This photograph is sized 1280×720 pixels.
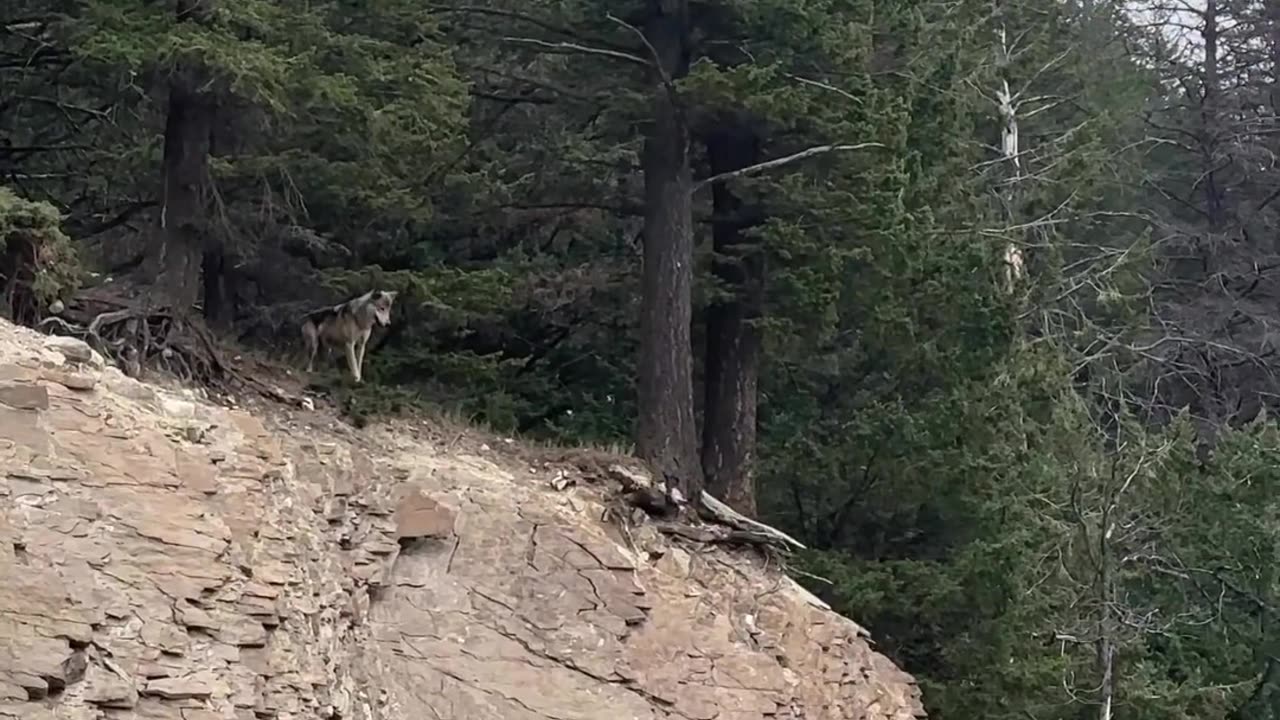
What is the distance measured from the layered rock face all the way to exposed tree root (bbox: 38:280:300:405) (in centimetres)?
57

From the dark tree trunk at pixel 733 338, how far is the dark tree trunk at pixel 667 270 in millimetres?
1075

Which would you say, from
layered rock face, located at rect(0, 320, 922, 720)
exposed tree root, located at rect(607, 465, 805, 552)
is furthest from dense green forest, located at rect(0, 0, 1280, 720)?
layered rock face, located at rect(0, 320, 922, 720)

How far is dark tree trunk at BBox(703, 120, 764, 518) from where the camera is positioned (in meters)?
15.9

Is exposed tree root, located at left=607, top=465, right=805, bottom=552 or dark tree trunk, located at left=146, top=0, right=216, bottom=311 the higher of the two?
dark tree trunk, located at left=146, top=0, right=216, bottom=311

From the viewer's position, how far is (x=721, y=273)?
1642 centimetres

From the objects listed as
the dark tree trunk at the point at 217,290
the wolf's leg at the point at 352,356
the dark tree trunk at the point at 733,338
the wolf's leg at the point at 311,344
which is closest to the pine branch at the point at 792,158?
the dark tree trunk at the point at 733,338

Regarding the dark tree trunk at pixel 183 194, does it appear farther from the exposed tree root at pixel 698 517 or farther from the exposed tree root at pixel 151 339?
the exposed tree root at pixel 698 517

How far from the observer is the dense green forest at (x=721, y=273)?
13.0 metres

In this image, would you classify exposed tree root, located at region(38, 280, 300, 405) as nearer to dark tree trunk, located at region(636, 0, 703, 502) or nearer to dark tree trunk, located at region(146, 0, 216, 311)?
dark tree trunk, located at region(146, 0, 216, 311)

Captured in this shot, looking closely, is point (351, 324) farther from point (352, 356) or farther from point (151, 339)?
point (151, 339)

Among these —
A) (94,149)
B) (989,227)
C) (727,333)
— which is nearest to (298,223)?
(94,149)

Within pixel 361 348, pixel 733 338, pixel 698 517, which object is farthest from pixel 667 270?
pixel 361 348

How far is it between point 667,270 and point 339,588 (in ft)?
18.8

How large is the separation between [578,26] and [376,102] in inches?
124
